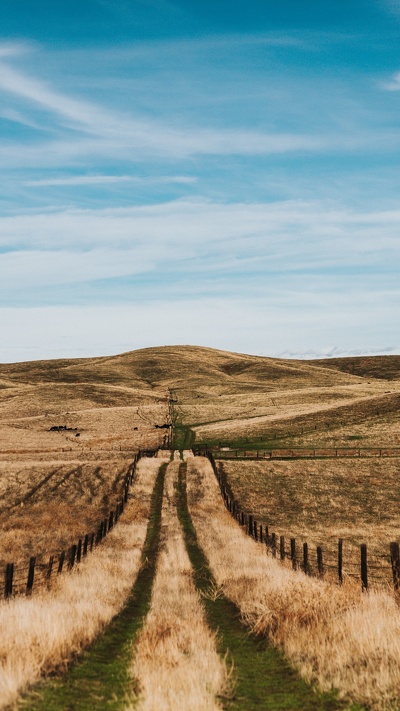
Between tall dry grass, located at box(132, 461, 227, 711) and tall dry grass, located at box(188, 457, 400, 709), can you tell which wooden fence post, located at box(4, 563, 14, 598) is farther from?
tall dry grass, located at box(188, 457, 400, 709)

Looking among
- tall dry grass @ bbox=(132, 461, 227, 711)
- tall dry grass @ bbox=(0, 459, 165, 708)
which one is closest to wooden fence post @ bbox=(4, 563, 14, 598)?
tall dry grass @ bbox=(0, 459, 165, 708)

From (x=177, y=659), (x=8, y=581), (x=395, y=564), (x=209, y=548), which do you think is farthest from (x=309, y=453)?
(x=177, y=659)

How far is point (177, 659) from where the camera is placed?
10.4m

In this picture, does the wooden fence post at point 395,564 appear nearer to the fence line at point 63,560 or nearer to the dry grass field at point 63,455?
the fence line at point 63,560

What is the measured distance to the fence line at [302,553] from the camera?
727 inches

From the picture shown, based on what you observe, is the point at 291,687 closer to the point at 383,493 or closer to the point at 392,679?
the point at 392,679

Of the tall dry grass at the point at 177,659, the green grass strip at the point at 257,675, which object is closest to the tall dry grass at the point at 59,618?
the tall dry grass at the point at 177,659

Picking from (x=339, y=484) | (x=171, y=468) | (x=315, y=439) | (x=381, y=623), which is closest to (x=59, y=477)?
(x=171, y=468)

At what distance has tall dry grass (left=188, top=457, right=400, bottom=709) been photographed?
9.42 meters

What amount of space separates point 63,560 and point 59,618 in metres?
9.85

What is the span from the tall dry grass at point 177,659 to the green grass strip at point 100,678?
32 cm

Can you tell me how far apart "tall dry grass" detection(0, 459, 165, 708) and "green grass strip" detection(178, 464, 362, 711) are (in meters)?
2.76

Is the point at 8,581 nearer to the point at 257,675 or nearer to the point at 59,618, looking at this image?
the point at 59,618

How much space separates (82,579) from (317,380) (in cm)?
15426
